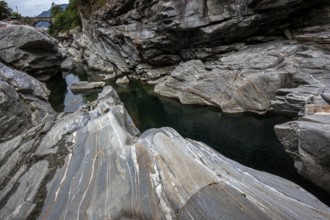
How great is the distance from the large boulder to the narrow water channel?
240 inches

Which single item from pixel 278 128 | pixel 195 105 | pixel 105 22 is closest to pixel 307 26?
pixel 195 105

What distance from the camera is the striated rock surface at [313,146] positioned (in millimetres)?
9565

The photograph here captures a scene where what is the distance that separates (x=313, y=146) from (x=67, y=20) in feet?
227

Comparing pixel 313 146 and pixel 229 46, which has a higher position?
pixel 229 46

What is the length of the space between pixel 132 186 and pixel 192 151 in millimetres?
2474

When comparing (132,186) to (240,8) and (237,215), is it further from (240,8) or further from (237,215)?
(240,8)

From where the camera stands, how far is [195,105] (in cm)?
2492

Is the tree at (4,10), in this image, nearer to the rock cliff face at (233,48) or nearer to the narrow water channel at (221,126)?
the rock cliff face at (233,48)

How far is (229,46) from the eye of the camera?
2794 cm

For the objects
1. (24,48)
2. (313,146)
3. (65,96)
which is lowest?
(65,96)

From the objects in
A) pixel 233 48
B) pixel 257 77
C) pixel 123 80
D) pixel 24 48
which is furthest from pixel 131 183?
pixel 123 80

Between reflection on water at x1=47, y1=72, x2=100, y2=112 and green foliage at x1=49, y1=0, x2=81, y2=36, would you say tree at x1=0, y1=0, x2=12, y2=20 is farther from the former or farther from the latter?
reflection on water at x1=47, y1=72, x2=100, y2=112

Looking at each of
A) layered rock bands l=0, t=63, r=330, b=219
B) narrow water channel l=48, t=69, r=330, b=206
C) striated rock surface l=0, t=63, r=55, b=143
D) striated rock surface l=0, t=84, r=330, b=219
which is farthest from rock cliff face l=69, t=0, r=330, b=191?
striated rock surface l=0, t=63, r=55, b=143

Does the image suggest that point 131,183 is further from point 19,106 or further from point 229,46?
point 229,46
